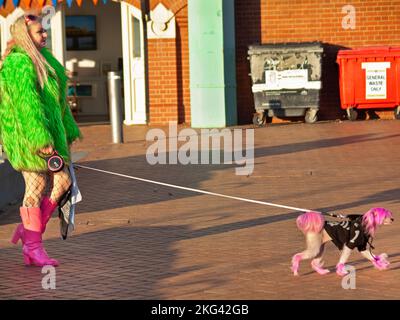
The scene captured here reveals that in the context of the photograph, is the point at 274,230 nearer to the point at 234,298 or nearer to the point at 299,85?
the point at 234,298

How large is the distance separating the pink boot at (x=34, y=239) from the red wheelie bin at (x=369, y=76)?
1312 centimetres

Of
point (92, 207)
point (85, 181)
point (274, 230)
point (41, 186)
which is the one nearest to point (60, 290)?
point (41, 186)

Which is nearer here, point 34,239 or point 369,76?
point 34,239

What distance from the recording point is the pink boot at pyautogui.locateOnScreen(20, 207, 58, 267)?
8.54 metres

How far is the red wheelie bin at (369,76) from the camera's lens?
68.8 feet

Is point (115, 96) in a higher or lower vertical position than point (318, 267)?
higher

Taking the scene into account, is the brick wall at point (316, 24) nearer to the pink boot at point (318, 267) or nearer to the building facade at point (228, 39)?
the building facade at point (228, 39)

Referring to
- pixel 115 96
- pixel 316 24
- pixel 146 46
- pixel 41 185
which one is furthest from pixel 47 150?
pixel 316 24

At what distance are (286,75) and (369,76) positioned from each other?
152cm

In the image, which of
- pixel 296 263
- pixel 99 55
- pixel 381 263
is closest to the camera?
pixel 296 263

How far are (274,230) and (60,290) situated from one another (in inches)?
113

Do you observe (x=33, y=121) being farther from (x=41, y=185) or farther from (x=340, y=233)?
(x=340, y=233)

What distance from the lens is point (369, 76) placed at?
69.1ft

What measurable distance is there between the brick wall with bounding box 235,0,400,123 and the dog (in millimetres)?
13761
